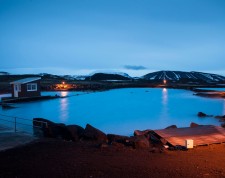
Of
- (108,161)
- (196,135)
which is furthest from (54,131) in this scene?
(196,135)

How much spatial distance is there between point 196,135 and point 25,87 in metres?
25.6

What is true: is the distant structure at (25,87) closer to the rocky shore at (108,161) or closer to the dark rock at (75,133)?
the dark rock at (75,133)

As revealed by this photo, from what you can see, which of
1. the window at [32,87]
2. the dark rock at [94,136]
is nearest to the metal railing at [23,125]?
the dark rock at [94,136]

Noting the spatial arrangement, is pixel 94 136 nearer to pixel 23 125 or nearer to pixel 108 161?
pixel 108 161

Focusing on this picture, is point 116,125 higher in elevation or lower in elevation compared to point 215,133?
lower

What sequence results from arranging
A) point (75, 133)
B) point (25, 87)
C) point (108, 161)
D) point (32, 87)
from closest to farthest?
point (108, 161)
point (75, 133)
point (25, 87)
point (32, 87)

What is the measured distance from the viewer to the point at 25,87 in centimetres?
3284

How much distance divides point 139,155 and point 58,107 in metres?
23.5

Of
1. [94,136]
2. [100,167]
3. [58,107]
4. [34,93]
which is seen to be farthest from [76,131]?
[34,93]

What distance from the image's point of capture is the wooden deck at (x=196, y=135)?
1049cm

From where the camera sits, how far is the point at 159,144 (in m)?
10.7

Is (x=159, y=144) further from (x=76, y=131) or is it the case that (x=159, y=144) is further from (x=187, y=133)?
(x=76, y=131)

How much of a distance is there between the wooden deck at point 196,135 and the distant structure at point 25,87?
23.7 metres

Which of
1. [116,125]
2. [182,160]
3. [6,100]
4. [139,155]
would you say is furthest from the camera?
[6,100]
